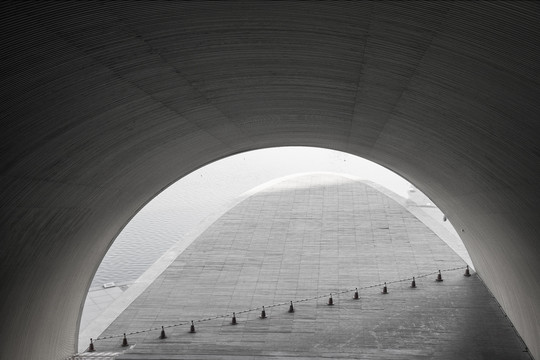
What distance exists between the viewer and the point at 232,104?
993 centimetres

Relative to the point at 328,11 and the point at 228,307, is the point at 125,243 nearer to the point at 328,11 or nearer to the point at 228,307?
the point at 228,307

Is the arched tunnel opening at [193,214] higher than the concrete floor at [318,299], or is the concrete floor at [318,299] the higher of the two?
the arched tunnel opening at [193,214]

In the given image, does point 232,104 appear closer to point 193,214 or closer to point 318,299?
point 318,299

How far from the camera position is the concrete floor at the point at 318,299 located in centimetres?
1421

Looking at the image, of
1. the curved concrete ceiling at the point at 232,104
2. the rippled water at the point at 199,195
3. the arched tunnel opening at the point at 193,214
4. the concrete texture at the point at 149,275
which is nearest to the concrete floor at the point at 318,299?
the concrete texture at the point at 149,275

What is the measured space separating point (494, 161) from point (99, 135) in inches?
218

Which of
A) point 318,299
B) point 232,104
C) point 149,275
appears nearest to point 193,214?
point 149,275

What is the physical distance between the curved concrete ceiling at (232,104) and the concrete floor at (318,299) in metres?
2.25

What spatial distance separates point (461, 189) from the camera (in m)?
12.2

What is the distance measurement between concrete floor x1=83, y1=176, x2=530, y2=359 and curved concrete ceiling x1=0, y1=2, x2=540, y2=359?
2.25m

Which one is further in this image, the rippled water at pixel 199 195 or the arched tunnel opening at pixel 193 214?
the rippled water at pixel 199 195

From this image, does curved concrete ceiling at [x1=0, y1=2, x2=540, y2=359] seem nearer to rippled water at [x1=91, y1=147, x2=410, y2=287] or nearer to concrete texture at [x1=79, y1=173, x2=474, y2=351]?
concrete texture at [x1=79, y1=173, x2=474, y2=351]

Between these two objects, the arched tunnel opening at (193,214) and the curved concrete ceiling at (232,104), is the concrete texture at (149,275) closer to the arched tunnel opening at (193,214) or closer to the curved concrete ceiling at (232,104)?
the arched tunnel opening at (193,214)

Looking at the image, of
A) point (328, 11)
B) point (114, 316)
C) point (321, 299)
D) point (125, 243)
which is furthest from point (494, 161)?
point (125, 243)
